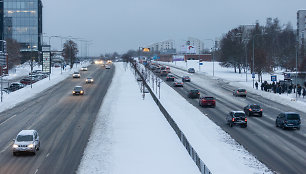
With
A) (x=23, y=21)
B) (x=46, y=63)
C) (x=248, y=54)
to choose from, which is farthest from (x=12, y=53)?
(x=248, y=54)

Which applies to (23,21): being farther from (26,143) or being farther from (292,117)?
(26,143)

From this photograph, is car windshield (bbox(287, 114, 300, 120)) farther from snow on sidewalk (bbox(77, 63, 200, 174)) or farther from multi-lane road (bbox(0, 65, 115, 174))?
multi-lane road (bbox(0, 65, 115, 174))

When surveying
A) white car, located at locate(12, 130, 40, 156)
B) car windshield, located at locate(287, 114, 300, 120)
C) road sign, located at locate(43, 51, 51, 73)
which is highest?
road sign, located at locate(43, 51, 51, 73)

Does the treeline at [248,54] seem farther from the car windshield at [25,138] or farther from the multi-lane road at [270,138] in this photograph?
the car windshield at [25,138]

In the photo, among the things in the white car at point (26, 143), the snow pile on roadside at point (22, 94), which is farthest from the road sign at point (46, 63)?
the white car at point (26, 143)

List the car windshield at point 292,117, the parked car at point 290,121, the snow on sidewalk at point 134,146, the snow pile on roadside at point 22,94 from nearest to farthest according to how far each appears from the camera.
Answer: the snow on sidewalk at point 134,146
the parked car at point 290,121
the car windshield at point 292,117
the snow pile on roadside at point 22,94

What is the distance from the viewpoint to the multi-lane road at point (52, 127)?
925 inches

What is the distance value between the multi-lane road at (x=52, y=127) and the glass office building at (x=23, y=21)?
99084mm

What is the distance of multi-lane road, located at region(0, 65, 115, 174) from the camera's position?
2348 cm

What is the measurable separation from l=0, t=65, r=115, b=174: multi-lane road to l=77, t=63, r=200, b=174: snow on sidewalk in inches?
36.3

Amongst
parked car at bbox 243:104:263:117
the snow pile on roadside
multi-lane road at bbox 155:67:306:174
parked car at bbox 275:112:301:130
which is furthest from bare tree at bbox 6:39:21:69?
parked car at bbox 275:112:301:130

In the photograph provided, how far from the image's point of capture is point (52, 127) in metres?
36.5

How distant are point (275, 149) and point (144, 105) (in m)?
25.9

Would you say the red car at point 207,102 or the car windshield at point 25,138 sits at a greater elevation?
the red car at point 207,102
